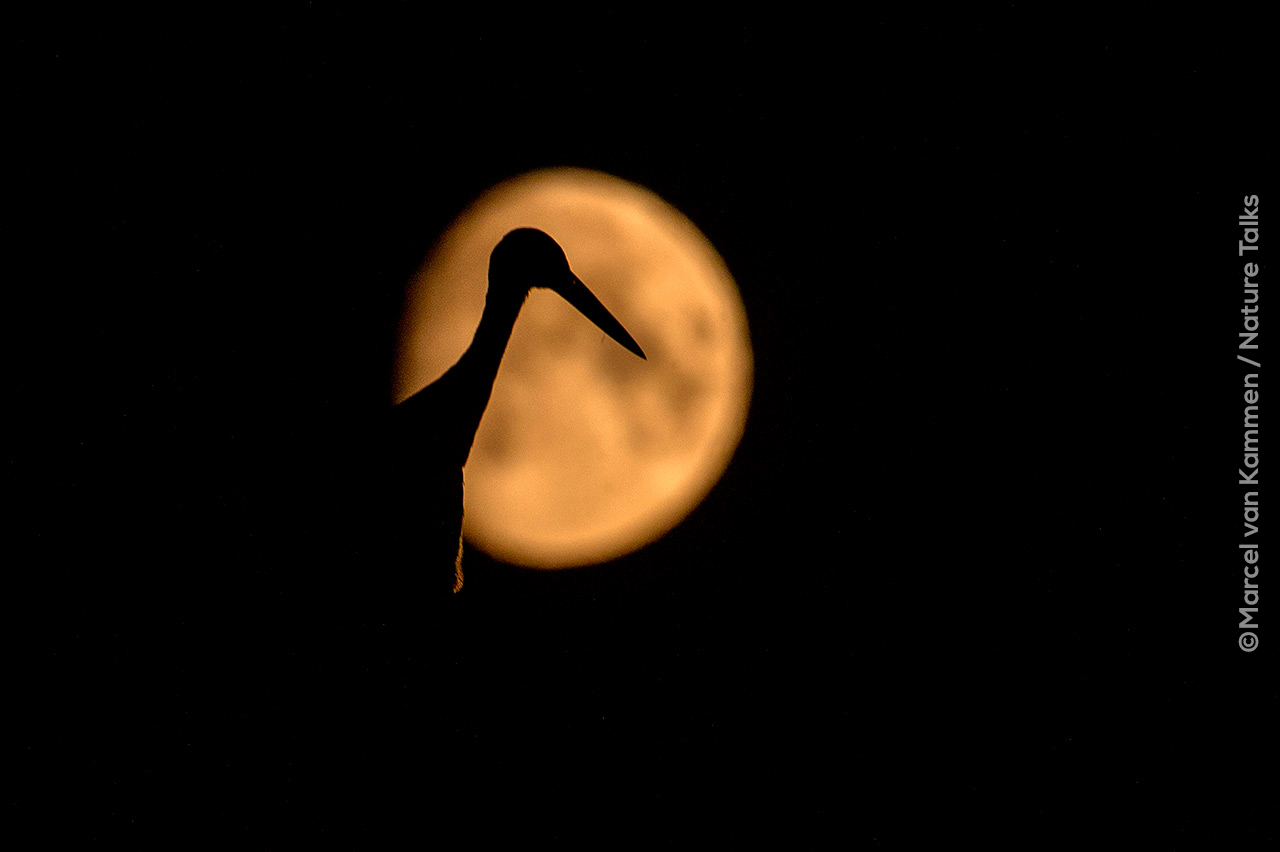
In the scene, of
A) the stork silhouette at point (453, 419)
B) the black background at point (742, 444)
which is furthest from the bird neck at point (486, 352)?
the black background at point (742, 444)

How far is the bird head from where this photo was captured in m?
1.29

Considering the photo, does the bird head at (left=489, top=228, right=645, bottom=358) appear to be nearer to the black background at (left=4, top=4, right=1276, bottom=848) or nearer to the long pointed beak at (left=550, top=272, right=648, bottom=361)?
the long pointed beak at (left=550, top=272, right=648, bottom=361)

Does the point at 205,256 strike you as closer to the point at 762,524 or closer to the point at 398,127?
the point at 398,127

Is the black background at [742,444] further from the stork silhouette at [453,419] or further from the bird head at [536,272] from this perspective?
the bird head at [536,272]

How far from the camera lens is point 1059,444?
161 centimetres

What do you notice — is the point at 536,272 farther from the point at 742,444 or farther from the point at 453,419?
the point at 742,444

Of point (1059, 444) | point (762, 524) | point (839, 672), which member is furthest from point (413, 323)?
point (1059, 444)

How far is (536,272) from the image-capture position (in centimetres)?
130

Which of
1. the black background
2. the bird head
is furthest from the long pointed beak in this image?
the black background

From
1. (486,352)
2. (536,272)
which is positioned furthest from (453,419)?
(536,272)

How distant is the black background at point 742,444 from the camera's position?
58.2 inches

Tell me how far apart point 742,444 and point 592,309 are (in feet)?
1.66

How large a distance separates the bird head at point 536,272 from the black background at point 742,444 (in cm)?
33

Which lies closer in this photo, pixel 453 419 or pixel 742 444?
pixel 453 419
